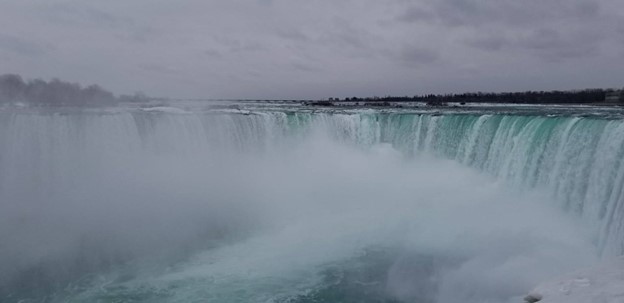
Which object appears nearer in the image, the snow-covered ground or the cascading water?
the snow-covered ground

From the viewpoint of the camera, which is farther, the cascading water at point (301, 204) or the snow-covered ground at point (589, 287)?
the cascading water at point (301, 204)

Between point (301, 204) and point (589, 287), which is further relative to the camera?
point (301, 204)

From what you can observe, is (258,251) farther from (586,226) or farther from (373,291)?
(586,226)

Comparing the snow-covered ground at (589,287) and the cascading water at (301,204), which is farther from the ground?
the snow-covered ground at (589,287)

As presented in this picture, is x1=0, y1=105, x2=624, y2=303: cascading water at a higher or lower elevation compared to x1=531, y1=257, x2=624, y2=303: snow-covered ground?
lower
